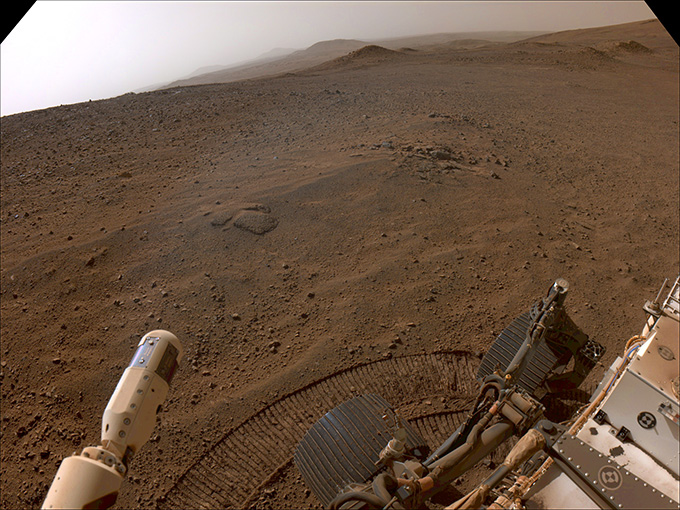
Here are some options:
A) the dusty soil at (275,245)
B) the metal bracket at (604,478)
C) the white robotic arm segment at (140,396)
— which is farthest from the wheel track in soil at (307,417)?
the white robotic arm segment at (140,396)

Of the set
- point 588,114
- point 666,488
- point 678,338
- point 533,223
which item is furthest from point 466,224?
point 588,114

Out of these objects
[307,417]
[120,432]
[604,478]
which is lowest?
[307,417]

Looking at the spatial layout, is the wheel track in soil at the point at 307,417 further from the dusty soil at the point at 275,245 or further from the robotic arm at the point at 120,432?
the robotic arm at the point at 120,432

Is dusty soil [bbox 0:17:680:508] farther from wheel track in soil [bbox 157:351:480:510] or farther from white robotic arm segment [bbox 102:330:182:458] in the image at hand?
white robotic arm segment [bbox 102:330:182:458]

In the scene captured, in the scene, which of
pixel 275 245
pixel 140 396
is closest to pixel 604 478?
pixel 140 396

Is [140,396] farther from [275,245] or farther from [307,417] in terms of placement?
[275,245]

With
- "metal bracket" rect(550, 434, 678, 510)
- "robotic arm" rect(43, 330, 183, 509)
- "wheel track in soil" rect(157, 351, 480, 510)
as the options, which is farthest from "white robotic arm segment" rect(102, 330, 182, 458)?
"metal bracket" rect(550, 434, 678, 510)
